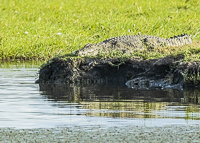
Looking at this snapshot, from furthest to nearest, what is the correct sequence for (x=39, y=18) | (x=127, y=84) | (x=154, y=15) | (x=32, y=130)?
(x=154, y=15)
(x=39, y=18)
(x=127, y=84)
(x=32, y=130)

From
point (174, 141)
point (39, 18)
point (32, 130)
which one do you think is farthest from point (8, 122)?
point (39, 18)

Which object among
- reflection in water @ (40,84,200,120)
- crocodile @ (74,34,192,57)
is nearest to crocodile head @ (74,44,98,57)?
crocodile @ (74,34,192,57)

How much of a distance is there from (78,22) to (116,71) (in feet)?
31.1

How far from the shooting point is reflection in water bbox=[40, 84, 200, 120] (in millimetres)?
6605

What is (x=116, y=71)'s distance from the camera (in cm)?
1096

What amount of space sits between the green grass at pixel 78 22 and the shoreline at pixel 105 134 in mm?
10513

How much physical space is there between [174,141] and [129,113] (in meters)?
1.53

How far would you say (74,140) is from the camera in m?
5.13

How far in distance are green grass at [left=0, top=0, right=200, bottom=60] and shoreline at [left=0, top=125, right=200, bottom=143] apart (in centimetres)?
1051

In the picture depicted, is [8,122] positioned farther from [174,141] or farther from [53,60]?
[53,60]

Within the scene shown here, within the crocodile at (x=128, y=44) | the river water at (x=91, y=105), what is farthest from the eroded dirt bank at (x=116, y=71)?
the crocodile at (x=128, y=44)

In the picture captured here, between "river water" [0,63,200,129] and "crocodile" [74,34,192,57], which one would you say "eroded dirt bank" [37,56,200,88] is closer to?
"river water" [0,63,200,129]

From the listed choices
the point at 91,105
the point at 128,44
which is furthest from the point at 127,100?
the point at 128,44

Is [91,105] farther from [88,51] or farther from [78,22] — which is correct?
[78,22]
